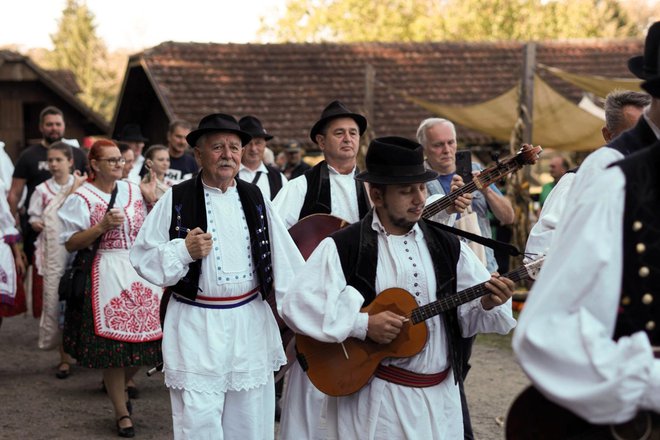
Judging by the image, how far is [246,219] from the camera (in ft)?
18.9

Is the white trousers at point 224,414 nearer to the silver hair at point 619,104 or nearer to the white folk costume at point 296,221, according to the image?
the white folk costume at point 296,221

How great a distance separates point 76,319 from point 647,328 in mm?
5912

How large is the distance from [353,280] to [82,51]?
80457 mm

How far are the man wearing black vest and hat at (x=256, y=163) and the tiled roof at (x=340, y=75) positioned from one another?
1221 cm

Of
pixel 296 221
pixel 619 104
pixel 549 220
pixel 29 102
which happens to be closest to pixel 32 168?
pixel 296 221

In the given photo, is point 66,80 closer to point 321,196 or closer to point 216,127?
point 321,196

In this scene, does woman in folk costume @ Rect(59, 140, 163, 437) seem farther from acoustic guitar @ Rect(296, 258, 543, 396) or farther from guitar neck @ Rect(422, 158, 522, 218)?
acoustic guitar @ Rect(296, 258, 543, 396)

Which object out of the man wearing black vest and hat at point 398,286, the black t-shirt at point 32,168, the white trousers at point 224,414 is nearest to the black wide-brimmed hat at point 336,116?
the white trousers at point 224,414

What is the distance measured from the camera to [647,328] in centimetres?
274

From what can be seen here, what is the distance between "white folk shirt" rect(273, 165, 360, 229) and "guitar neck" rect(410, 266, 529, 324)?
2199mm

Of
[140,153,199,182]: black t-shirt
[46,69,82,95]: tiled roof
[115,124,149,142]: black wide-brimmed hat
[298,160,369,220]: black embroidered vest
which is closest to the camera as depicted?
[298,160,369,220]: black embroidered vest

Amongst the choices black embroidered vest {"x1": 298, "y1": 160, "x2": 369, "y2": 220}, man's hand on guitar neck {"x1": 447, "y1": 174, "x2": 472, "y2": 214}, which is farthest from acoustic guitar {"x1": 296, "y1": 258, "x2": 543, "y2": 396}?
black embroidered vest {"x1": 298, "y1": 160, "x2": 369, "y2": 220}

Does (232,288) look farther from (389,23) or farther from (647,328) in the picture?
(389,23)

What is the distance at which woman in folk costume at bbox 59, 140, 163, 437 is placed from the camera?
760cm
